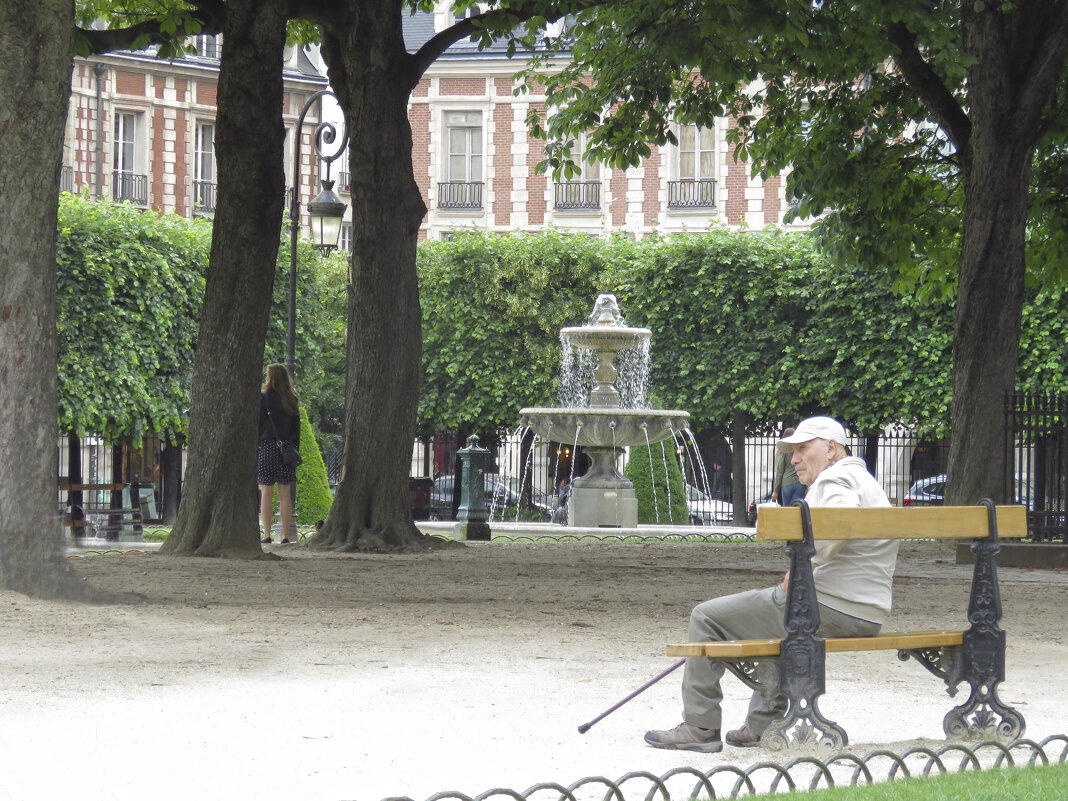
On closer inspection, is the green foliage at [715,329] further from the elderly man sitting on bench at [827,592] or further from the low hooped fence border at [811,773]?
the low hooped fence border at [811,773]

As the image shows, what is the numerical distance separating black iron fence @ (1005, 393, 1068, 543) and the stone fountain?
5.86 metres

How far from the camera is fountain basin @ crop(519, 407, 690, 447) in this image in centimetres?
1898

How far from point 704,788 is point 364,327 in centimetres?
941

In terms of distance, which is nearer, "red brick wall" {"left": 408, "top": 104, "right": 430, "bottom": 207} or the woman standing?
the woman standing

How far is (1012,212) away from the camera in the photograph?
13.6 metres

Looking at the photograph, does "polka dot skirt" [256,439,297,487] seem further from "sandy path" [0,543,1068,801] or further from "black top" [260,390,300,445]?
"sandy path" [0,543,1068,801]

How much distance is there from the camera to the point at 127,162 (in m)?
40.3

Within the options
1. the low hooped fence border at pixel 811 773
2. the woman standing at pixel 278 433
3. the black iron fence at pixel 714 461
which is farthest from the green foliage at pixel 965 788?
the black iron fence at pixel 714 461

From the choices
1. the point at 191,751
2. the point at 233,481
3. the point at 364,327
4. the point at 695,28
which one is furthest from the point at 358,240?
the point at 191,751

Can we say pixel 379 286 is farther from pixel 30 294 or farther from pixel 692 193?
pixel 692 193

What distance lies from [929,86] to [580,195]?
24.4m

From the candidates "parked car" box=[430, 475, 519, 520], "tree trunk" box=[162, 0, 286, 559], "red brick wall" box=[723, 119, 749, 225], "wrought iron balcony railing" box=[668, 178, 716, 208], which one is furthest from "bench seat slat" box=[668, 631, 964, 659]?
"wrought iron balcony railing" box=[668, 178, 716, 208]

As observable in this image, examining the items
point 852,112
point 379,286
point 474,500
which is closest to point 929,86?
point 852,112

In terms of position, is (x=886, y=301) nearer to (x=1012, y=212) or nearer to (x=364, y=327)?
(x=1012, y=212)
